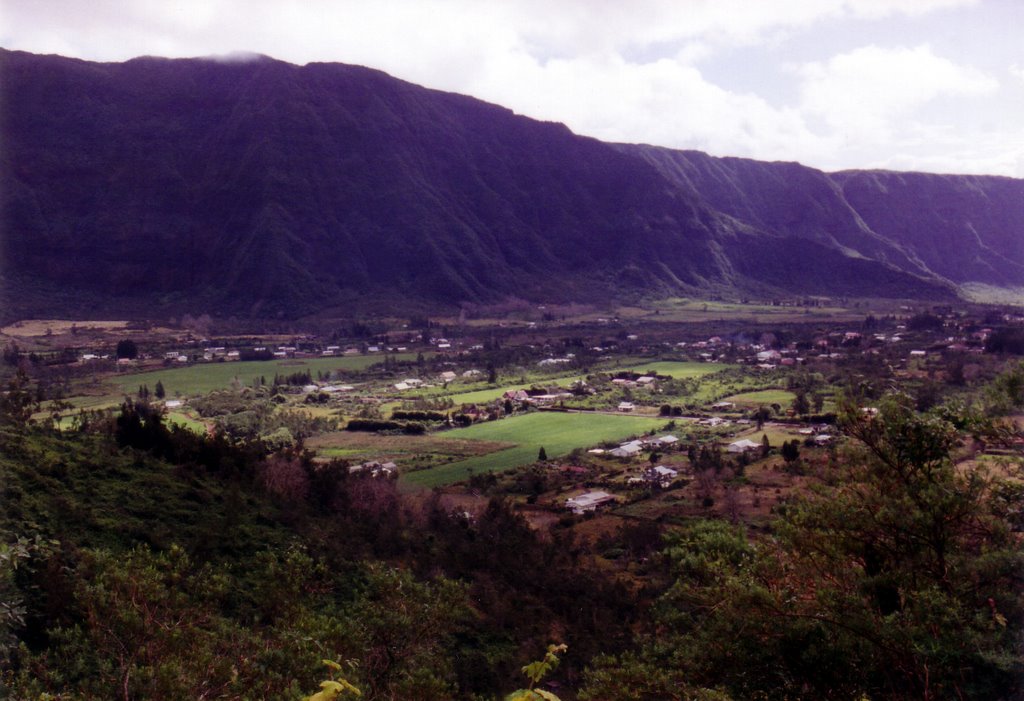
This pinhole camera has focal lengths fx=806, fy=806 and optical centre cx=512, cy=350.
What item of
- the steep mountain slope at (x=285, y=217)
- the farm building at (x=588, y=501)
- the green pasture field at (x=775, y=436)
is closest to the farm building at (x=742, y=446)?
the green pasture field at (x=775, y=436)

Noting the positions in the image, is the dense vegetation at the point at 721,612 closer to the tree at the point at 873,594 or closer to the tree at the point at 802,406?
the tree at the point at 873,594

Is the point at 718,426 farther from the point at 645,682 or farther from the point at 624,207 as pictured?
the point at 624,207

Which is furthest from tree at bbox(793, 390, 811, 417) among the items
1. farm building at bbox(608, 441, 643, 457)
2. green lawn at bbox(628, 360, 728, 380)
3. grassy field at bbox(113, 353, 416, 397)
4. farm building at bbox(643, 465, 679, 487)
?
grassy field at bbox(113, 353, 416, 397)

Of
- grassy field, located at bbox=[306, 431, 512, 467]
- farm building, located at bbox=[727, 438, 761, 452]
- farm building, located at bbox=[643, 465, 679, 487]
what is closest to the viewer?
farm building, located at bbox=[643, 465, 679, 487]

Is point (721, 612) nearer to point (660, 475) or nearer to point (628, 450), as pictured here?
point (660, 475)

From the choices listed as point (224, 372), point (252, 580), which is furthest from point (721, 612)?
point (224, 372)

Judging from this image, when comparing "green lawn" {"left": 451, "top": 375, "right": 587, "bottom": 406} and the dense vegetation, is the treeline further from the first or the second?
"green lawn" {"left": 451, "top": 375, "right": 587, "bottom": 406}

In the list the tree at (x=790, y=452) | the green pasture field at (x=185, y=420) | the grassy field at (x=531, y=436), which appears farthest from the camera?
the green pasture field at (x=185, y=420)
